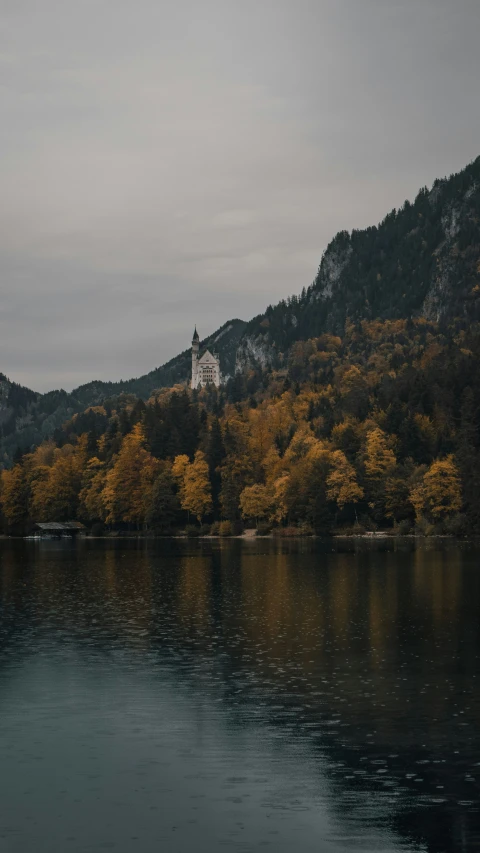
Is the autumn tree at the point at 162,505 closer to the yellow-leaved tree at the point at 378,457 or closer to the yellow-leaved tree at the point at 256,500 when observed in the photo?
the yellow-leaved tree at the point at 256,500

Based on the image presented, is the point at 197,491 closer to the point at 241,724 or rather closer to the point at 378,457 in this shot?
the point at 378,457

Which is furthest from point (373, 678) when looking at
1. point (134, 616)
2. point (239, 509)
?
point (239, 509)

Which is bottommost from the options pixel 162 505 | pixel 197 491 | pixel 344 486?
pixel 162 505

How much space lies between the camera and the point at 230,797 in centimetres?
2234

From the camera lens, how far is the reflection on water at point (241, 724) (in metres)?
20.7

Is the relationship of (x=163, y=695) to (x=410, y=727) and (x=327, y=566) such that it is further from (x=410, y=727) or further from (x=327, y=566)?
(x=327, y=566)

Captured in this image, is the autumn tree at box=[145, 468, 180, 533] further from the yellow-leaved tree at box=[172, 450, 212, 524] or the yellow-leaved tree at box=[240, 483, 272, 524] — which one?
the yellow-leaved tree at box=[240, 483, 272, 524]

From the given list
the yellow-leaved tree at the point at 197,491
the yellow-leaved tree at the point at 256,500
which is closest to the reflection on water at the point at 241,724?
the yellow-leaved tree at the point at 256,500

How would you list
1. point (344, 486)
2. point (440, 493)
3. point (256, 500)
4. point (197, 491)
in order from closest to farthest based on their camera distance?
point (440, 493) < point (344, 486) < point (256, 500) < point (197, 491)

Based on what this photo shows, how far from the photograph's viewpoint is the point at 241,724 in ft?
96.0

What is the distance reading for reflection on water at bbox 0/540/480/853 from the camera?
67.8 feet

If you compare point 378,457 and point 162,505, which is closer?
point 378,457

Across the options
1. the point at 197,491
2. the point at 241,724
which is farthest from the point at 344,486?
the point at 241,724

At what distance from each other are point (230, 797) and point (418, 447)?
496 feet
